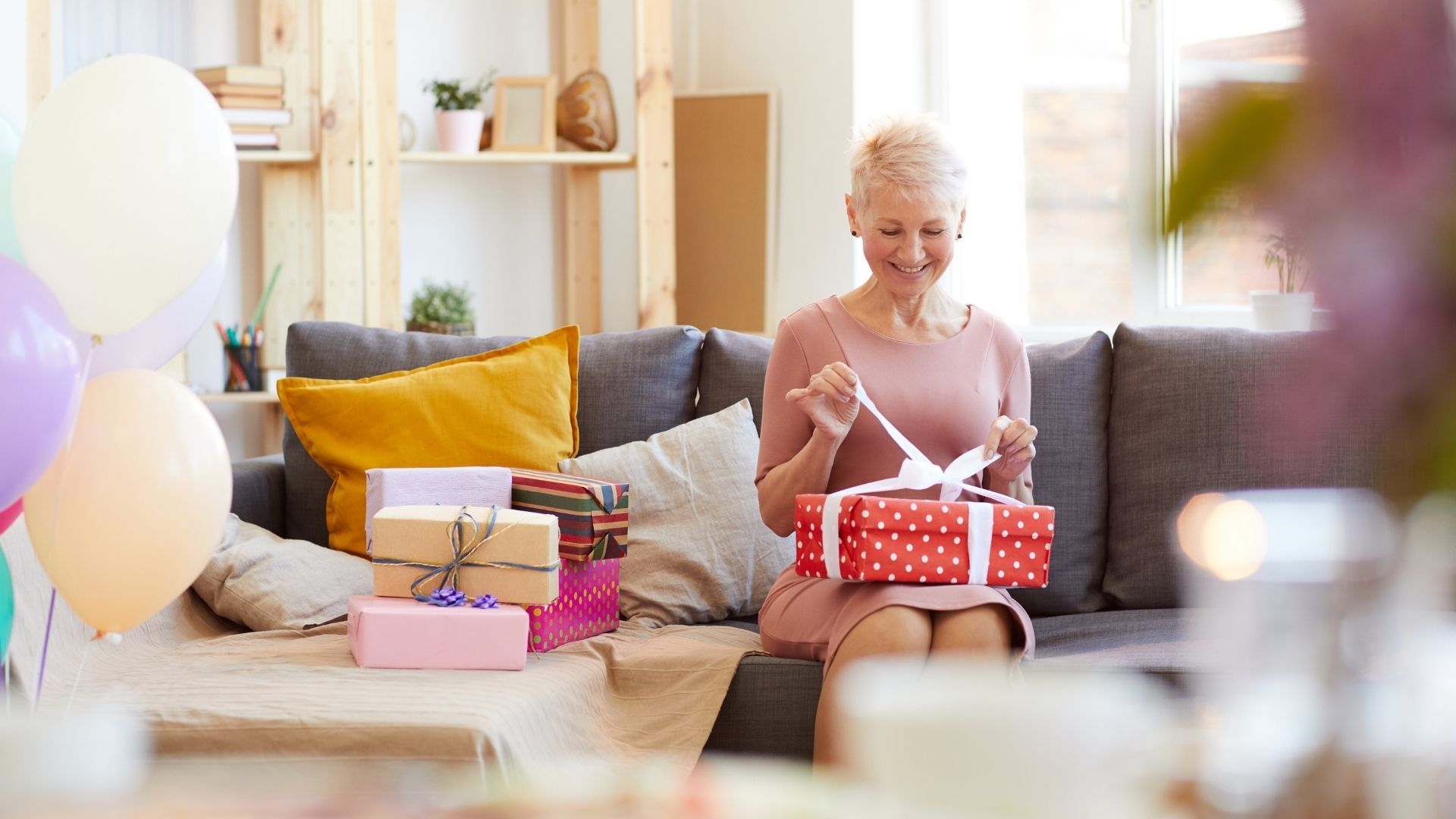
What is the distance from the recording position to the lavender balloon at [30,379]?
132 centimetres

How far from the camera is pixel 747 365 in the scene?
249 centimetres

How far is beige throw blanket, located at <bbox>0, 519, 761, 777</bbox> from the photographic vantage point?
1.61m

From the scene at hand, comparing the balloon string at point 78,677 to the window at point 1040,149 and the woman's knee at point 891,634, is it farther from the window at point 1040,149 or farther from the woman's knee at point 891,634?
the window at point 1040,149

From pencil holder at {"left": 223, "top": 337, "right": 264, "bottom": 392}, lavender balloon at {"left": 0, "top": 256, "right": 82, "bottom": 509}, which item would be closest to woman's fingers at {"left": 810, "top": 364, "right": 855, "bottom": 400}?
lavender balloon at {"left": 0, "top": 256, "right": 82, "bottom": 509}

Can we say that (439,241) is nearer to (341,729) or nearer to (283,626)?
(283,626)

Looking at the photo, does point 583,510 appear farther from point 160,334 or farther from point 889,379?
point 160,334


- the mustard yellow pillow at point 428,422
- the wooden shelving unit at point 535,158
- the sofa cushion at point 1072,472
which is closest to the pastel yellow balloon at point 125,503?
the mustard yellow pillow at point 428,422

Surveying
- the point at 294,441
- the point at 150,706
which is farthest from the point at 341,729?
the point at 294,441

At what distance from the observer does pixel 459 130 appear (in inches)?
151

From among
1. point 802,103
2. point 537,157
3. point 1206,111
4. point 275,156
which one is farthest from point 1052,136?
point 1206,111

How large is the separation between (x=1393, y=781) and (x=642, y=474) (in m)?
2.01

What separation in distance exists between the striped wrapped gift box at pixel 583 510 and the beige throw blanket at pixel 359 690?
5.7 inches

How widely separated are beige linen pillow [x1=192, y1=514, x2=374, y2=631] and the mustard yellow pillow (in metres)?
0.14

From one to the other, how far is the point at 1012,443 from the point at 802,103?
2.10m
